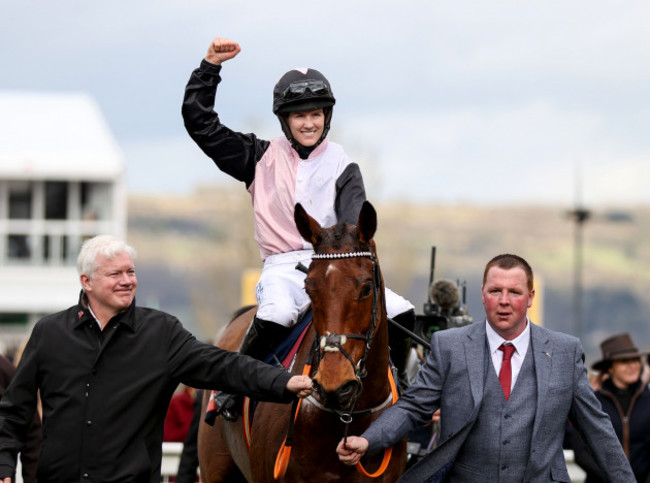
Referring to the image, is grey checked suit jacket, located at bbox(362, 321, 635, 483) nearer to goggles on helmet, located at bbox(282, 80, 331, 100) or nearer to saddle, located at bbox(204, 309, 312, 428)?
saddle, located at bbox(204, 309, 312, 428)

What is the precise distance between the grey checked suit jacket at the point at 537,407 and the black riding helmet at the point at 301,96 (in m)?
1.60

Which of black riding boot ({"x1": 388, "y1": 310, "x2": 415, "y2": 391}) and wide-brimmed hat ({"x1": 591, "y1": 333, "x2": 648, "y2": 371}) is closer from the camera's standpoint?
black riding boot ({"x1": 388, "y1": 310, "x2": 415, "y2": 391})

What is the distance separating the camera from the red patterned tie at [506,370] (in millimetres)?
5664

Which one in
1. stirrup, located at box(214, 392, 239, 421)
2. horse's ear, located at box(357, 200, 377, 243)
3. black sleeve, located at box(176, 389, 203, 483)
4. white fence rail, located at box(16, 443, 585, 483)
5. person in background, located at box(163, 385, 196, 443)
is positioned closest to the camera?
horse's ear, located at box(357, 200, 377, 243)

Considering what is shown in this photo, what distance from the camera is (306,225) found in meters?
6.02

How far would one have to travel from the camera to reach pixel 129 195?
9650cm

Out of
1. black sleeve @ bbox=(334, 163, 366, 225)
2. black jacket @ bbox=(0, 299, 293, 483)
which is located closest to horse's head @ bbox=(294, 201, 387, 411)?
black jacket @ bbox=(0, 299, 293, 483)

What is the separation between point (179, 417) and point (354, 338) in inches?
251

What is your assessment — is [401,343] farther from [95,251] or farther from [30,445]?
[30,445]

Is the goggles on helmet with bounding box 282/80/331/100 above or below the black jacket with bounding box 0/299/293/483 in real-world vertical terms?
above

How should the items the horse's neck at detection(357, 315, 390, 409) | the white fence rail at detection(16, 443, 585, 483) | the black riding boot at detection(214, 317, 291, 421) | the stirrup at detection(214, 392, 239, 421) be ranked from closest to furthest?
the horse's neck at detection(357, 315, 390, 409) → the black riding boot at detection(214, 317, 291, 421) → the stirrup at detection(214, 392, 239, 421) → the white fence rail at detection(16, 443, 585, 483)

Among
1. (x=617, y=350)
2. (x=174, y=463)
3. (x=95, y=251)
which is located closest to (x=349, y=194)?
(x=95, y=251)

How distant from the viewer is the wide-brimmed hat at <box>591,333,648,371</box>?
9.79 m

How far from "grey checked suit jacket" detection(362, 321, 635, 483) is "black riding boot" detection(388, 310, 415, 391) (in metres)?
0.80
